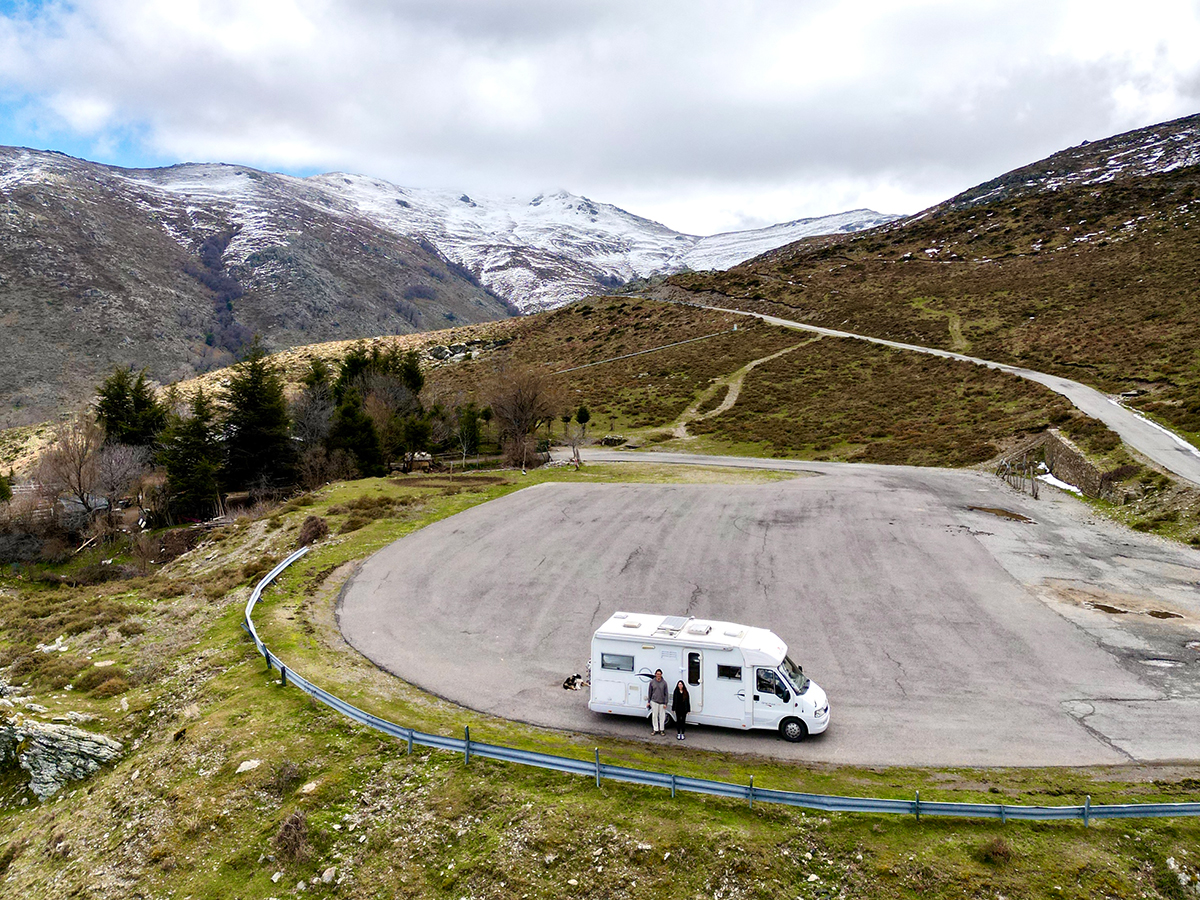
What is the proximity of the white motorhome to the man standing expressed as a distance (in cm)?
28

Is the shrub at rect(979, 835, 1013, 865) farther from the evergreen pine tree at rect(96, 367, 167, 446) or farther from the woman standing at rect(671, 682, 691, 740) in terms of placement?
the evergreen pine tree at rect(96, 367, 167, 446)

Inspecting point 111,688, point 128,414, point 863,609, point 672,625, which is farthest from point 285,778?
point 128,414

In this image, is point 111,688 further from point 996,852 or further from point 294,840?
point 996,852

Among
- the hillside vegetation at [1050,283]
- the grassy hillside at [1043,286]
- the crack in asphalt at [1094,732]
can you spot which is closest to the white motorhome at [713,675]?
the crack in asphalt at [1094,732]

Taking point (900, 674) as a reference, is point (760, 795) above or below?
above

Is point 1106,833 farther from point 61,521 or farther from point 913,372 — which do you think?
point 913,372

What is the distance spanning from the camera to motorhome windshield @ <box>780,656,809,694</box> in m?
13.7

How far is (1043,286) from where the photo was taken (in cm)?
7975

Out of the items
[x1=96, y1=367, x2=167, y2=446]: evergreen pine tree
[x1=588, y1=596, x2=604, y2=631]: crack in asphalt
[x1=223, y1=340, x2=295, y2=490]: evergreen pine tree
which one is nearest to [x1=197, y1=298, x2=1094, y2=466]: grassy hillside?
[x1=223, y1=340, x2=295, y2=490]: evergreen pine tree

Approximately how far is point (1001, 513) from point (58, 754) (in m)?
37.1

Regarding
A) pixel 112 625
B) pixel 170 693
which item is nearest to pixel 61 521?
pixel 112 625

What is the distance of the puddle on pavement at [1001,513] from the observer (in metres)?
30.2

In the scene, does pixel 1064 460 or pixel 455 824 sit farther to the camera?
pixel 1064 460

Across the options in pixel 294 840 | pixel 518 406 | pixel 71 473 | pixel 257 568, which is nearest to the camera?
pixel 294 840
